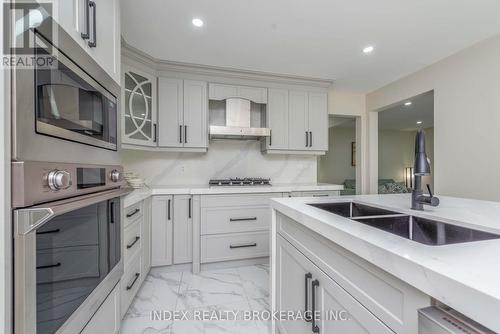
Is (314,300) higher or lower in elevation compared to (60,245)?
lower

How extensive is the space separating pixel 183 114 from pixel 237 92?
0.73m

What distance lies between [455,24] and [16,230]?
10.0 feet

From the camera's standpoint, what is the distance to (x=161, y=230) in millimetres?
2254

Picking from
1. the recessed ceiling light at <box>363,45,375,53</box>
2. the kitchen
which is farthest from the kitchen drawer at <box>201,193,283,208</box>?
the recessed ceiling light at <box>363,45,375,53</box>

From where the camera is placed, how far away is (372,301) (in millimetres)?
596

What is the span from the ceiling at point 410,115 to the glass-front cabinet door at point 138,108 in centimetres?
381

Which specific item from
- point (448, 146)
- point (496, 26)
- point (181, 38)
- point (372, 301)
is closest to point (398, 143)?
point (448, 146)

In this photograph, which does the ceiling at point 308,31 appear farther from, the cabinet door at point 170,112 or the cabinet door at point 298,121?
the cabinet door at point 298,121

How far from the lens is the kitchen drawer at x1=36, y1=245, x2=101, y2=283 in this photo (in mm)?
635

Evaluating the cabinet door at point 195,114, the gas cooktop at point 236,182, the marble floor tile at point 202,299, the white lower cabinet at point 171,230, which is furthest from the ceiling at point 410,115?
the white lower cabinet at point 171,230

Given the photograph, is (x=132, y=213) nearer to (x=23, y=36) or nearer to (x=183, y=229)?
(x=183, y=229)

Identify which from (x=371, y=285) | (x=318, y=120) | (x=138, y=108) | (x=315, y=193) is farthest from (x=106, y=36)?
(x=318, y=120)

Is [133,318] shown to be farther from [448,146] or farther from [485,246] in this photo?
[448,146]

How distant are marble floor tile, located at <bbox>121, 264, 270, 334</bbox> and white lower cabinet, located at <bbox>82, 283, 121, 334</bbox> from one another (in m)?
0.50
